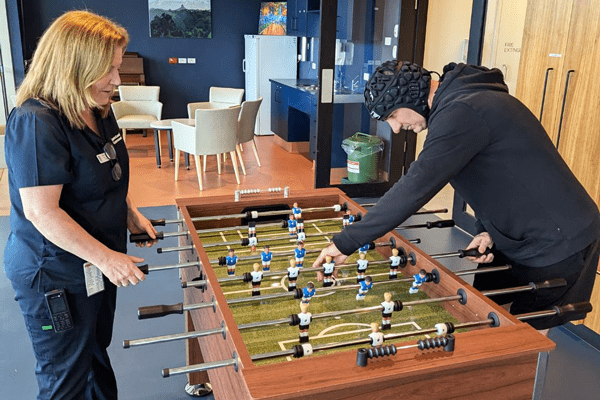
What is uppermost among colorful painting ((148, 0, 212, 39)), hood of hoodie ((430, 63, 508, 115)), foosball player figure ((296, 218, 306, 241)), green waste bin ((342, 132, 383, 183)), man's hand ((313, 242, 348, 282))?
colorful painting ((148, 0, 212, 39))

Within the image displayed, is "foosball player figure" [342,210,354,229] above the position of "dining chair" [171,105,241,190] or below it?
above

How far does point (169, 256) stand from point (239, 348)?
2856mm

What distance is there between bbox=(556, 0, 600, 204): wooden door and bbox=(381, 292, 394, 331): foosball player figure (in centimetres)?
204

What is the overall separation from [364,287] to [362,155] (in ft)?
13.1

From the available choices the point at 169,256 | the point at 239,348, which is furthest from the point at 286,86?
the point at 239,348

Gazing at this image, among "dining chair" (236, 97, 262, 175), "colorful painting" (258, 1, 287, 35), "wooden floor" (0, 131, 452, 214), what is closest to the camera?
"wooden floor" (0, 131, 452, 214)

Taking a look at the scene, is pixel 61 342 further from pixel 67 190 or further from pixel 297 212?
pixel 297 212

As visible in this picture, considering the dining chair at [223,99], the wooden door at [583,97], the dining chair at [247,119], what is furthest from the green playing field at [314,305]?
the dining chair at [223,99]

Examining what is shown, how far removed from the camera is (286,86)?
24.6 ft

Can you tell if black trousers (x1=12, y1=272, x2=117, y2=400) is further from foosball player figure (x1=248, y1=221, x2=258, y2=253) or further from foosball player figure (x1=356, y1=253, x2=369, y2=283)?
foosball player figure (x1=356, y1=253, x2=369, y2=283)

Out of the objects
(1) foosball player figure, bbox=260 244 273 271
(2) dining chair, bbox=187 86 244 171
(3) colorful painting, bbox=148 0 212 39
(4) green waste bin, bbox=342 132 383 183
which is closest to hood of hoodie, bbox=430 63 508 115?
(1) foosball player figure, bbox=260 244 273 271

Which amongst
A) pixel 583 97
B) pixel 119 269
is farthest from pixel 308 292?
pixel 583 97

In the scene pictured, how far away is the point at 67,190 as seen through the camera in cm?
179

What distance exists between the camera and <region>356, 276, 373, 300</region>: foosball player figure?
5.77 feet
